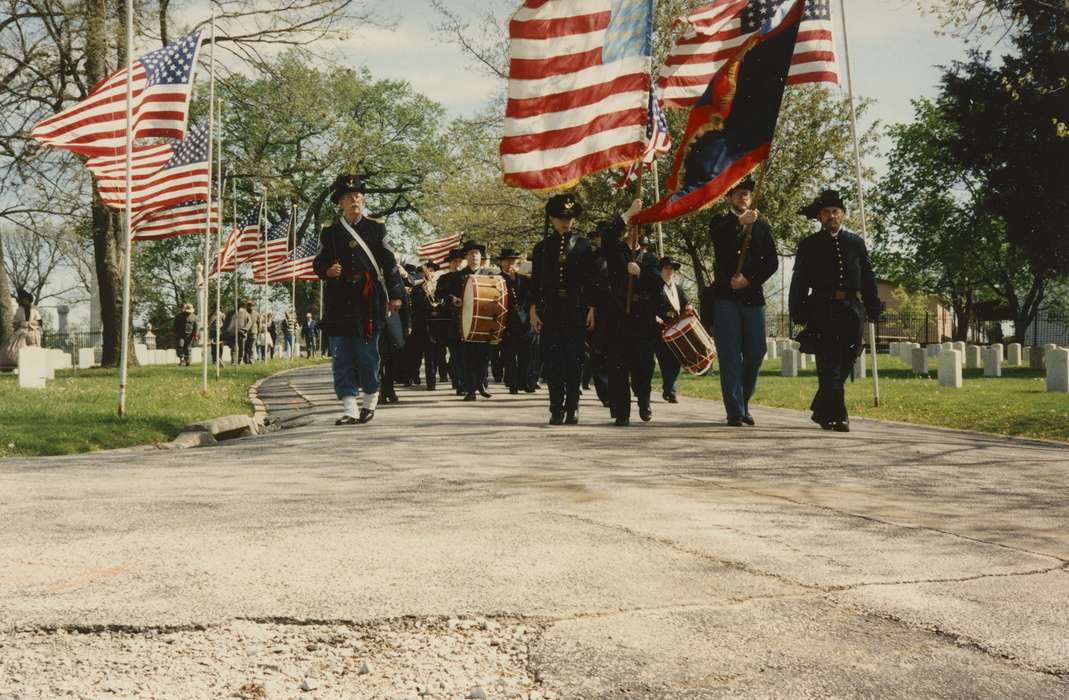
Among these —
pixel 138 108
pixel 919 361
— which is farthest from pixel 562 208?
pixel 919 361

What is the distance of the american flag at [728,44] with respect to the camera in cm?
1559

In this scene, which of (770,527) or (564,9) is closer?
(770,527)

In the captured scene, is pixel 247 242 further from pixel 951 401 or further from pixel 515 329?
pixel 951 401

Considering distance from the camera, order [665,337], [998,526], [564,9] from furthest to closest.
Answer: [665,337] < [564,9] < [998,526]

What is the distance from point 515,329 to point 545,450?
844 cm

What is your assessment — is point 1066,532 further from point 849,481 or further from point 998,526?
point 849,481

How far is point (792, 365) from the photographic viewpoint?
2586 cm

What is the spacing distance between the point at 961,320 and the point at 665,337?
187 feet

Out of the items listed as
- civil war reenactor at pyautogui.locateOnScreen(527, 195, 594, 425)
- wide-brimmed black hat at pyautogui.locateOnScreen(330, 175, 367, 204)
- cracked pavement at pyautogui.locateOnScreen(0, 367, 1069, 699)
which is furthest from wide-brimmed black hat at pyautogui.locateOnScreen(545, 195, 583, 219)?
→ cracked pavement at pyautogui.locateOnScreen(0, 367, 1069, 699)

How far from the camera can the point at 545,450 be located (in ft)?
28.6

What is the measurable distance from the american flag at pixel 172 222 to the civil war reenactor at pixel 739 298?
11182 millimetres

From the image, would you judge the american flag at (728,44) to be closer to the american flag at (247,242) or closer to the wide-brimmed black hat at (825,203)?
the wide-brimmed black hat at (825,203)

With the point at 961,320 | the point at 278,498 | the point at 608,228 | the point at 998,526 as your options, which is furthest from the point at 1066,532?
the point at 961,320

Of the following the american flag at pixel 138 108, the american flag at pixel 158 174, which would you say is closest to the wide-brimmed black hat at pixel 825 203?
the american flag at pixel 138 108
